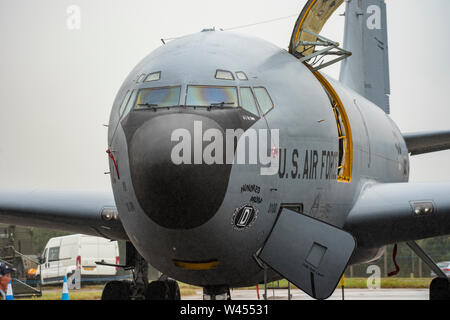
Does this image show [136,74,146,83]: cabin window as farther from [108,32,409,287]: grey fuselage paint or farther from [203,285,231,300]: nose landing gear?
[203,285,231,300]: nose landing gear

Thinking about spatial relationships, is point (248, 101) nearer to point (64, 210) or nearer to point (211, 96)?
point (211, 96)

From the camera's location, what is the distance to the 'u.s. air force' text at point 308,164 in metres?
8.84

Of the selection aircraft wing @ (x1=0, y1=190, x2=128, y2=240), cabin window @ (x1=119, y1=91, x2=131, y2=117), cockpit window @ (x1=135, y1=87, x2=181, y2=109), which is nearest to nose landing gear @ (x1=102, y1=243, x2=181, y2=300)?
aircraft wing @ (x1=0, y1=190, x2=128, y2=240)

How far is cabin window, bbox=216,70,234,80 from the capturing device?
8.74 m

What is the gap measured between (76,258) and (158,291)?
21105 millimetres

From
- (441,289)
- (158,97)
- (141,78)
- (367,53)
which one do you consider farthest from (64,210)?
(367,53)

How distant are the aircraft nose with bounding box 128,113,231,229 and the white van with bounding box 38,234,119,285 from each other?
87.0ft

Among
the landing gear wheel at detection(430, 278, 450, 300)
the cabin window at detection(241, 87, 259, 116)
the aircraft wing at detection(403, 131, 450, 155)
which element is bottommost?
the landing gear wheel at detection(430, 278, 450, 300)

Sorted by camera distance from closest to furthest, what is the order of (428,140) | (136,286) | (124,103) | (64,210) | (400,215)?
(124,103) < (400,215) < (64,210) < (136,286) < (428,140)

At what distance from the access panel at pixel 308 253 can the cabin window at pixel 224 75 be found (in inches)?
70.1

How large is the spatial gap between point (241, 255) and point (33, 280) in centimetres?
2535

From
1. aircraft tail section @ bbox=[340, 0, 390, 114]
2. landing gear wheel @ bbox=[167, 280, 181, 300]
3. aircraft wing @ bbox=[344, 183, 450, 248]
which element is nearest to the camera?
aircraft wing @ bbox=[344, 183, 450, 248]

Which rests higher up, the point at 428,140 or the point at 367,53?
the point at 367,53

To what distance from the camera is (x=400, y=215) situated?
36.1 feet
